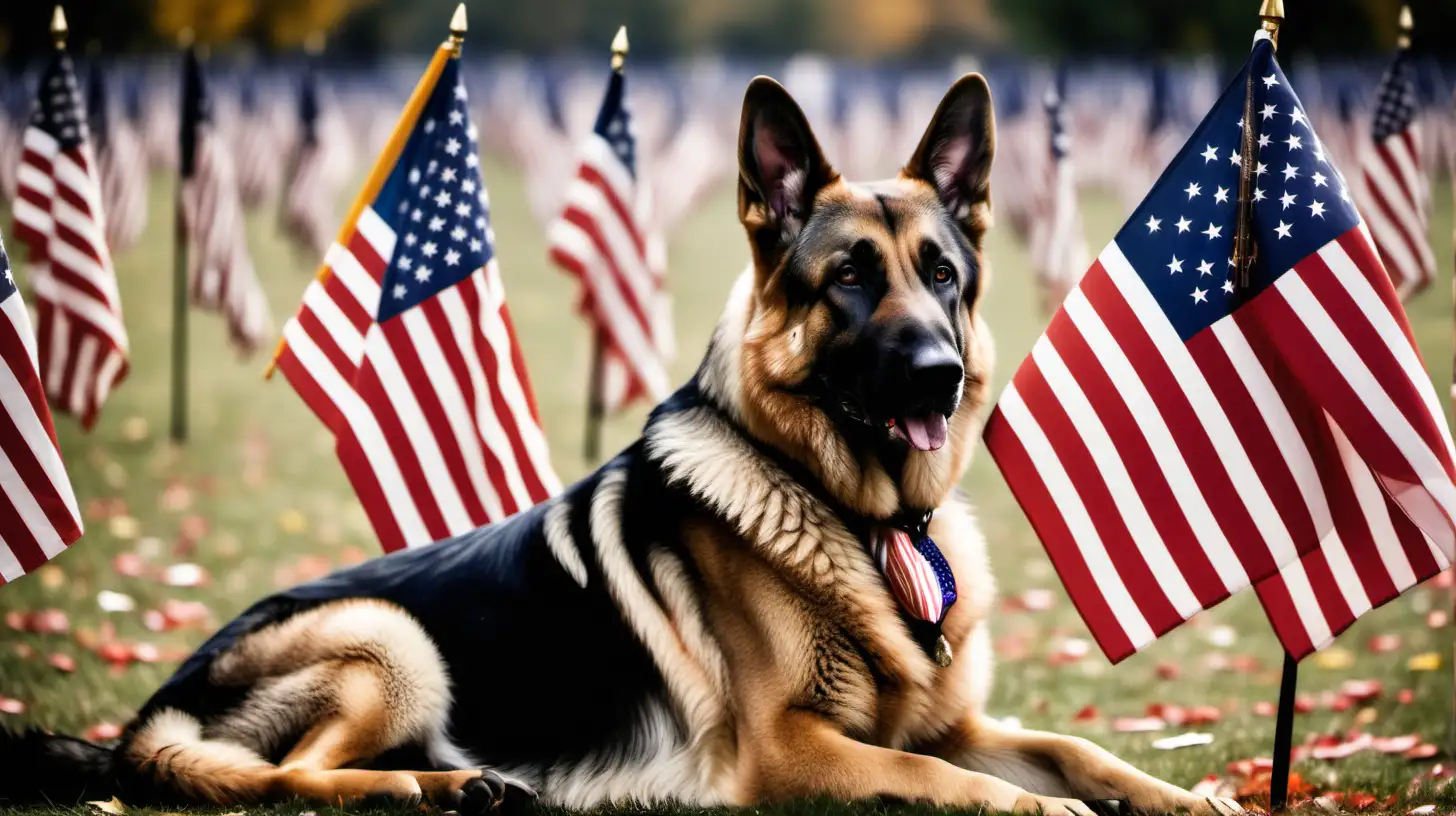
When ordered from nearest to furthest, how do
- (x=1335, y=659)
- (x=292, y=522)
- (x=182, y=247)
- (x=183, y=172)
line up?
(x=1335, y=659) → (x=292, y=522) → (x=183, y=172) → (x=182, y=247)

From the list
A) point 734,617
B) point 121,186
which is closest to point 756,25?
point 121,186

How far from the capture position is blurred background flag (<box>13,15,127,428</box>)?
7.64 meters

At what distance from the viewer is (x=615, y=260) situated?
8539 millimetres

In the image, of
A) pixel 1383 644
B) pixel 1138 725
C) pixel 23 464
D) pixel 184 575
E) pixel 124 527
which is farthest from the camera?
pixel 124 527

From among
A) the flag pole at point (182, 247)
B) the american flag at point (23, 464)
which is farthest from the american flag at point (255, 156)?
the american flag at point (23, 464)

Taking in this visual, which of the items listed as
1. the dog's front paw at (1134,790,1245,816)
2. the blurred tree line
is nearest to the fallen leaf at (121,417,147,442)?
the dog's front paw at (1134,790,1245,816)

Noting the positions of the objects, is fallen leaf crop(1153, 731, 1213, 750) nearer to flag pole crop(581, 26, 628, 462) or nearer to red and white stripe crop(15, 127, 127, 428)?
flag pole crop(581, 26, 628, 462)

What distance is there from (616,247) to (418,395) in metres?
3.46

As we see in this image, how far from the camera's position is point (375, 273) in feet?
18.4

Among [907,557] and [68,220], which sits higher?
[68,220]

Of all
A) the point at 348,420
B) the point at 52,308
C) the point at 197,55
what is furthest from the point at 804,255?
the point at 197,55

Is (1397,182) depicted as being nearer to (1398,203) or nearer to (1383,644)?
(1398,203)

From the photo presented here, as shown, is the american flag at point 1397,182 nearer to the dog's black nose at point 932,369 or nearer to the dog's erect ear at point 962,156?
the dog's erect ear at point 962,156

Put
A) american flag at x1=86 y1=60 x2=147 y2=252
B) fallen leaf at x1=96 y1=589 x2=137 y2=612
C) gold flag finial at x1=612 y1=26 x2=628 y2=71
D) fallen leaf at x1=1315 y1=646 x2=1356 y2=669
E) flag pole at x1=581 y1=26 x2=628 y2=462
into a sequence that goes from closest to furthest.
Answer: gold flag finial at x1=612 y1=26 x2=628 y2=71 → fallen leaf at x1=1315 y1=646 x2=1356 y2=669 → fallen leaf at x1=96 y1=589 x2=137 y2=612 → flag pole at x1=581 y1=26 x2=628 y2=462 → american flag at x1=86 y1=60 x2=147 y2=252
